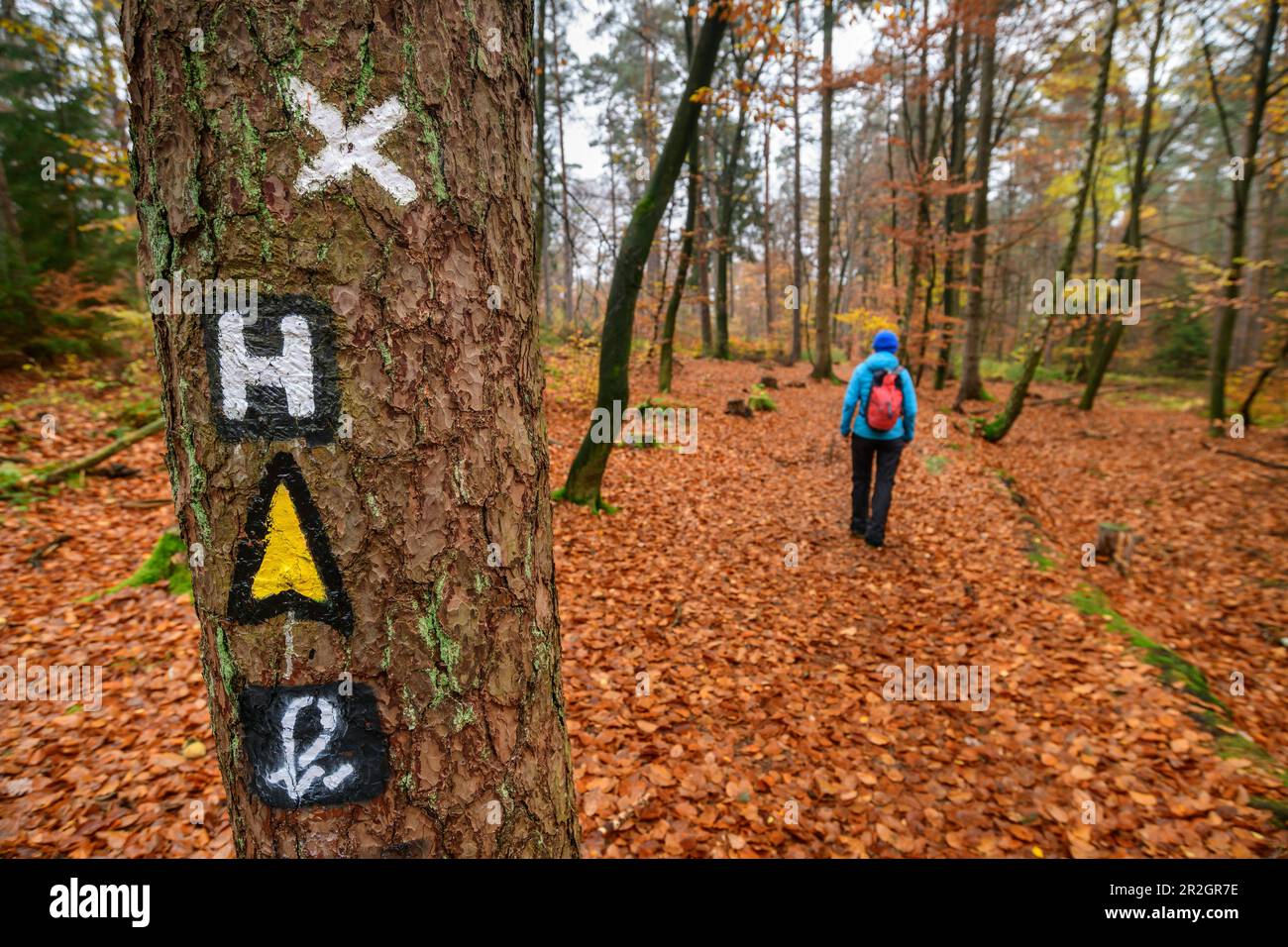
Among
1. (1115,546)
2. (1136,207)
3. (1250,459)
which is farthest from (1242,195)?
(1115,546)

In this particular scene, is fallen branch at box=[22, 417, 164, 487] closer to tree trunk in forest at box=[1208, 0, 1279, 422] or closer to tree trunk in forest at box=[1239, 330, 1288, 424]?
tree trunk in forest at box=[1239, 330, 1288, 424]

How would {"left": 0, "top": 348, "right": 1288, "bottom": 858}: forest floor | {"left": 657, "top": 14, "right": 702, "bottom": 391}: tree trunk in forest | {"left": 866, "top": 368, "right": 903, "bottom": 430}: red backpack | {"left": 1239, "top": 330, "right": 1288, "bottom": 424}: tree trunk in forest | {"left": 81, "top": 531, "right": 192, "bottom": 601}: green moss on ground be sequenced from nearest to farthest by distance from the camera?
{"left": 0, "top": 348, "right": 1288, "bottom": 858}: forest floor < {"left": 81, "top": 531, "right": 192, "bottom": 601}: green moss on ground < {"left": 866, "top": 368, "right": 903, "bottom": 430}: red backpack < {"left": 1239, "top": 330, "right": 1288, "bottom": 424}: tree trunk in forest < {"left": 657, "top": 14, "right": 702, "bottom": 391}: tree trunk in forest

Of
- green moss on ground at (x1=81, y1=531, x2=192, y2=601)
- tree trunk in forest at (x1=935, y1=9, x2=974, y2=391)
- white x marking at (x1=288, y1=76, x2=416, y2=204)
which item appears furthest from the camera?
tree trunk in forest at (x1=935, y1=9, x2=974, y2=391)

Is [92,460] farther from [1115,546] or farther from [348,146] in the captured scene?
[1115,546]

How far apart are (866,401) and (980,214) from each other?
11.5 m

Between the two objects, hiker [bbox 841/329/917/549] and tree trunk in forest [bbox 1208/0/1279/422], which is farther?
tree trunk in forest [bbox 1208/0/1279/422]

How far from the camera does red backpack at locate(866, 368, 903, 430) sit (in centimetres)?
566

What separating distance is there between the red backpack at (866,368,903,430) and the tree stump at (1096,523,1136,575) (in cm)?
291

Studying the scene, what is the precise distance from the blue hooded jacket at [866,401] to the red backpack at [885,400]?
0.15ft

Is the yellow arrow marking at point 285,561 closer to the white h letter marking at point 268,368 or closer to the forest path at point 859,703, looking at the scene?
the white h letter marking at point 268,368

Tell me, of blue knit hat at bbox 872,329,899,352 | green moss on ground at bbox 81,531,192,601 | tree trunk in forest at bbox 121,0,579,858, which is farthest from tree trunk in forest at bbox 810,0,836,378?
tree trunk in forest at bbox 121,0,579,858

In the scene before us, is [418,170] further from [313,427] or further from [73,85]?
[73,85]

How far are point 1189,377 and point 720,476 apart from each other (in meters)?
20.7
